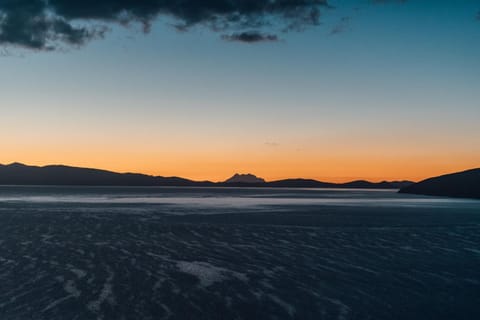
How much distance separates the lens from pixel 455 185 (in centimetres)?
14862

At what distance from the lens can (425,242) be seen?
29.4 m

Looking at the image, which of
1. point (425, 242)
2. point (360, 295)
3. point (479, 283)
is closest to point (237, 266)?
point (360, 295)

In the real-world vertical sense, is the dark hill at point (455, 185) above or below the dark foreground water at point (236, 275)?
above

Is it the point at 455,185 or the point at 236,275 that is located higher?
the point at 455,185

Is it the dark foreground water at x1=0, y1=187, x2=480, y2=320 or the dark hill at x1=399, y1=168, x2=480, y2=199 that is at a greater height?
the dark hill at x1=399, y1=168, x2=480, y2=199

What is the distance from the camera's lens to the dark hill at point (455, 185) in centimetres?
13675

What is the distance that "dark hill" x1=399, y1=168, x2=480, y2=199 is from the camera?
13675 centimetres

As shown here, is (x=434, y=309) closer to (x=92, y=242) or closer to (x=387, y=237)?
(x=387, y=237)

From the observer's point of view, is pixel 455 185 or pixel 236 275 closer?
pixel 236 275

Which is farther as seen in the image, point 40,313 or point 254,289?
point 254,289

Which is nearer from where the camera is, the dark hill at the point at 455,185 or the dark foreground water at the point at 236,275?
the dark foreground water at the point at 236,275

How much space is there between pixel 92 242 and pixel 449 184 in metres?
151

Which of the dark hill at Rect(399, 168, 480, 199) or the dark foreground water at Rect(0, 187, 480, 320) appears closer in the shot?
the dark foreground water at Rect(0, 187, 480, 320)

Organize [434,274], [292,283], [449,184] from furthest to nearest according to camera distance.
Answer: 1. [449,184]
2. [434,274]
3. [292,283]
